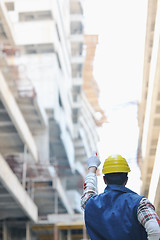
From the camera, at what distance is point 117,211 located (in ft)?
11.2

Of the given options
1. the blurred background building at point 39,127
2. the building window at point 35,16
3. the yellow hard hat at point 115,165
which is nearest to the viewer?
the yellow hard hat at point 115,165

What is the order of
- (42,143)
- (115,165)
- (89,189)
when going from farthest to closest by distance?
1. (42,143)
2. (89,189)
3. (115,165)

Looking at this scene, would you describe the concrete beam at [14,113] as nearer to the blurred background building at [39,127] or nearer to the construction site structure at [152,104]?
the blurred background building at [39,127]

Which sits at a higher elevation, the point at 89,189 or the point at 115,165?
the point at 115,165

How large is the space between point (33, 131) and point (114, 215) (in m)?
28.9

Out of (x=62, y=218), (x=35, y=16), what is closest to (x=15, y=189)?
(x=62, y=218)

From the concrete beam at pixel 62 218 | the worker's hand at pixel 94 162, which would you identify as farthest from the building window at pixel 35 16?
the worker's hand at pixel 94 162

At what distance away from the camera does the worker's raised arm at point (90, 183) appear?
3.76 meters

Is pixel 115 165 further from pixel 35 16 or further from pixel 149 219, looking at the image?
pixel 35 16

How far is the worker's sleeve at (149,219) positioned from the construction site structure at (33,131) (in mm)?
14727

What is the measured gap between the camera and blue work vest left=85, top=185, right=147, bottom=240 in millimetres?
3305

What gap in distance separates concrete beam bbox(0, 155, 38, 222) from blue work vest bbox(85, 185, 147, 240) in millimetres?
14029

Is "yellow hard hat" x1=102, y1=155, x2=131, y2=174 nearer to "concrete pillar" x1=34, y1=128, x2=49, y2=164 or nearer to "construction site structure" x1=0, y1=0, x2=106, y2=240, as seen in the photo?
"construction site structure" x1=0, y1=0, x2=106, y2=240

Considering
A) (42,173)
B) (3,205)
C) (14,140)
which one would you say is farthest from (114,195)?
(42,173)
